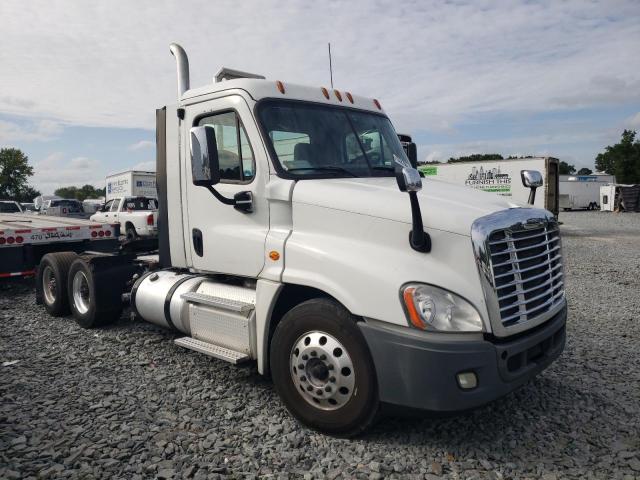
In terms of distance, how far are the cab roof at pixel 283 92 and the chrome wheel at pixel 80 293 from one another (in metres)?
3.10

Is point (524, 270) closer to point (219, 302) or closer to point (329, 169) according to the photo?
point (329, 169)

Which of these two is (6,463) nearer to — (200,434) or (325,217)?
(200,434)

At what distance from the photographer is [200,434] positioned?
12.6ft

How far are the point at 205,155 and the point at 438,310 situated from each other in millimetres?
2134

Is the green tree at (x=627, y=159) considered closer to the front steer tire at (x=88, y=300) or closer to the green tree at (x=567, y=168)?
the green tree at (x=567, y=168)

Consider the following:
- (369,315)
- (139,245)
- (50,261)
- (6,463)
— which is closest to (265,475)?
(369,315)

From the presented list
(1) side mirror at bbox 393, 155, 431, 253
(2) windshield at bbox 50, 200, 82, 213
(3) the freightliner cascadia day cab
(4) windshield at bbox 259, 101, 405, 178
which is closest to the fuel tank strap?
(3) the freightliner cascadia day cab

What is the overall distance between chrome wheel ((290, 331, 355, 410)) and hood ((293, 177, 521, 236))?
965mm

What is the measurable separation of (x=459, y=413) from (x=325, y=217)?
1645 mm

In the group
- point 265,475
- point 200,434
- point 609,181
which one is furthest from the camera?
point 609,181

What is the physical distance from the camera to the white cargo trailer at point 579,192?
1837 inches

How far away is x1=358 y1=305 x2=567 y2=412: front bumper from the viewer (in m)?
3.21

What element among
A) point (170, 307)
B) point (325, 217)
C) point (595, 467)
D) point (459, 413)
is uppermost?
point (325, 217)

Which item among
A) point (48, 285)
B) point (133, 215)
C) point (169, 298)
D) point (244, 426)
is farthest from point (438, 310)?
point (133, 215)
